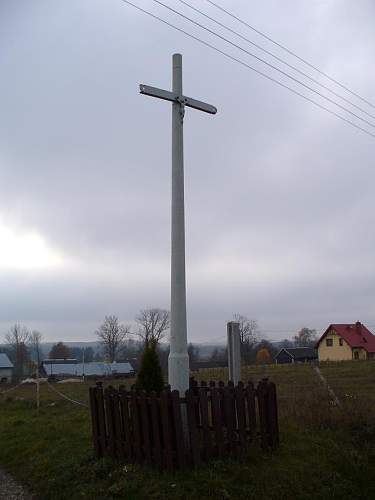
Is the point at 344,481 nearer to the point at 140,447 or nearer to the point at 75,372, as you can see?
the point at 140,447

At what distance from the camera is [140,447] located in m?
6.50

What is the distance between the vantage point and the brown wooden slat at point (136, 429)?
21.2 ft

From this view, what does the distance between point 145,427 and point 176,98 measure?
4482mm

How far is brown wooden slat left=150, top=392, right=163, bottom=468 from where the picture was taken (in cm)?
620

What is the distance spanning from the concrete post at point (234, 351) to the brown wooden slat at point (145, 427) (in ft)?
4.34

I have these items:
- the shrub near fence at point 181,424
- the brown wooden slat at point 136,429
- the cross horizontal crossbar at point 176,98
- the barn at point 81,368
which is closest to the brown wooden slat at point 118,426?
the shrub near fence at point 181,424

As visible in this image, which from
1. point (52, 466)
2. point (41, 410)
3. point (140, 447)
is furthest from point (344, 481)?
point (41, 410)

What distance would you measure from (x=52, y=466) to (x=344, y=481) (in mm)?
4076

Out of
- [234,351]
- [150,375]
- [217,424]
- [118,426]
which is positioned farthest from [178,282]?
[118,426]

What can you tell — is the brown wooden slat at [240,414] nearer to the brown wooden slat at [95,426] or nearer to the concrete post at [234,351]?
the concrete post at [234,351]

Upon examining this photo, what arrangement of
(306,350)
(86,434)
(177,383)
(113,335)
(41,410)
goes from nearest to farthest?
(177,383) → (86,434) → (41,410) → (306,350) → (113,335)

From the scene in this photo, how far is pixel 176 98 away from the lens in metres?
7.45

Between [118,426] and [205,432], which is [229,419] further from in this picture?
[118,426]

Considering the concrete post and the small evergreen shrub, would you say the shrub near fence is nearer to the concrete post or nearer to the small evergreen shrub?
the concrete post
